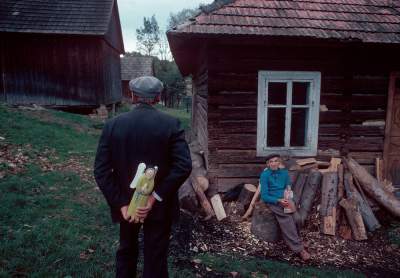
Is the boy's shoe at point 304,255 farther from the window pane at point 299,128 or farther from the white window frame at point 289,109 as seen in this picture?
the window pane at point 299,128

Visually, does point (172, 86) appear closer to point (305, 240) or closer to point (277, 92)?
point (277, 92)

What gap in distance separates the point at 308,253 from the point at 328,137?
2.78 m

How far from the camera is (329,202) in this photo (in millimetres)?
5219

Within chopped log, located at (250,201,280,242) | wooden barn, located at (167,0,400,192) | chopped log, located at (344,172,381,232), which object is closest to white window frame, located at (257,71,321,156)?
wooden barn, located at (167,0,400,192)

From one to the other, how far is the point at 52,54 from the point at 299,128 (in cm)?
1327

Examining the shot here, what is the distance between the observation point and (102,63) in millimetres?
16188

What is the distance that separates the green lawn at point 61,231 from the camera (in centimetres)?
375

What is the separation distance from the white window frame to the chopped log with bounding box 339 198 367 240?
56.5 inches

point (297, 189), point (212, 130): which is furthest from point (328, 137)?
point (212, 130)

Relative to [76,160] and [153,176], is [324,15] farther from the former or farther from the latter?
[76,160]

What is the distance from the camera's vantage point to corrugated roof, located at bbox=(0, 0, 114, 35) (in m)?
15.1

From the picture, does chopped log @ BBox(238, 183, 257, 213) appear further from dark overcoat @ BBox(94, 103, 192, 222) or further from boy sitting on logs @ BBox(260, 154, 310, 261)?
dark overcoat @ BBox(94, 103, 192, 222)

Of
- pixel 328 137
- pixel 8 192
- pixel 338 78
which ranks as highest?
pixel 338 78

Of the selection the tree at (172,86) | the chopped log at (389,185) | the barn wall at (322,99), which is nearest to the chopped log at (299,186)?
the barn wall at (322,99)
